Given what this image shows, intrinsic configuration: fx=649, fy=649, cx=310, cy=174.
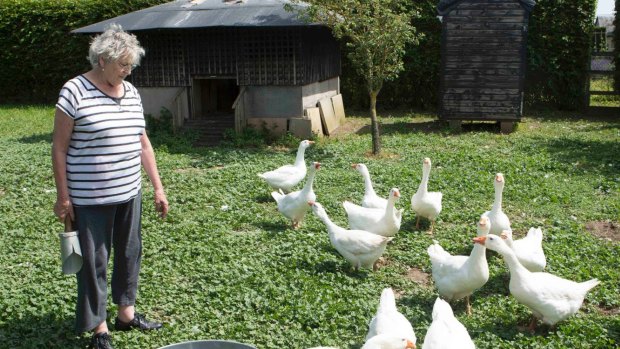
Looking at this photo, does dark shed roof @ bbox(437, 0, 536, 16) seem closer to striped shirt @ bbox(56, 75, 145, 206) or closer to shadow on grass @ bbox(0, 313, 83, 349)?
striped shirt @ bbox(56, 75, 145, 206)

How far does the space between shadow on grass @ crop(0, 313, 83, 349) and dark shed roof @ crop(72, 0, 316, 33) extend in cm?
847

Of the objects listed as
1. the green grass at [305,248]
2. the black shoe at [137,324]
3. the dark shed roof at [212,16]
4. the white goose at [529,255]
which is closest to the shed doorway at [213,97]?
the dark shed roof at [212,16]

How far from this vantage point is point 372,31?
11.6m

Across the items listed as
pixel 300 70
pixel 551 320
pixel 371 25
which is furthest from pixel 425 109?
pixel 551 320

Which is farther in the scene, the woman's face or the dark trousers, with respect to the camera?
the dark trousers

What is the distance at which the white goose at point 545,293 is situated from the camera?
4.85m

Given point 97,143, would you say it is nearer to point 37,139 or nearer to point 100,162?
point 100,162

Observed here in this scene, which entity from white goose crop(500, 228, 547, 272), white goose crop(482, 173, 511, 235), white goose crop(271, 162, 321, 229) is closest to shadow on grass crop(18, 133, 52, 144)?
white goose crop(271, 162, 321, 229)

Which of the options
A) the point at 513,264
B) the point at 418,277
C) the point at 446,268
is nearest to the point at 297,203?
the point at 418,277

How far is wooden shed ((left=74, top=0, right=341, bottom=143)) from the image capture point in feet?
44.4

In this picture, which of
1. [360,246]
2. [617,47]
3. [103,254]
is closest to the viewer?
[103,254]

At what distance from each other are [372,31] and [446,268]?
700cm

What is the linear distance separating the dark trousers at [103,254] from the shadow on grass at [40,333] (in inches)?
14.3

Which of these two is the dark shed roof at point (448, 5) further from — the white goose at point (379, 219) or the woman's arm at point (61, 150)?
the woman's arm at point (61, 150)
